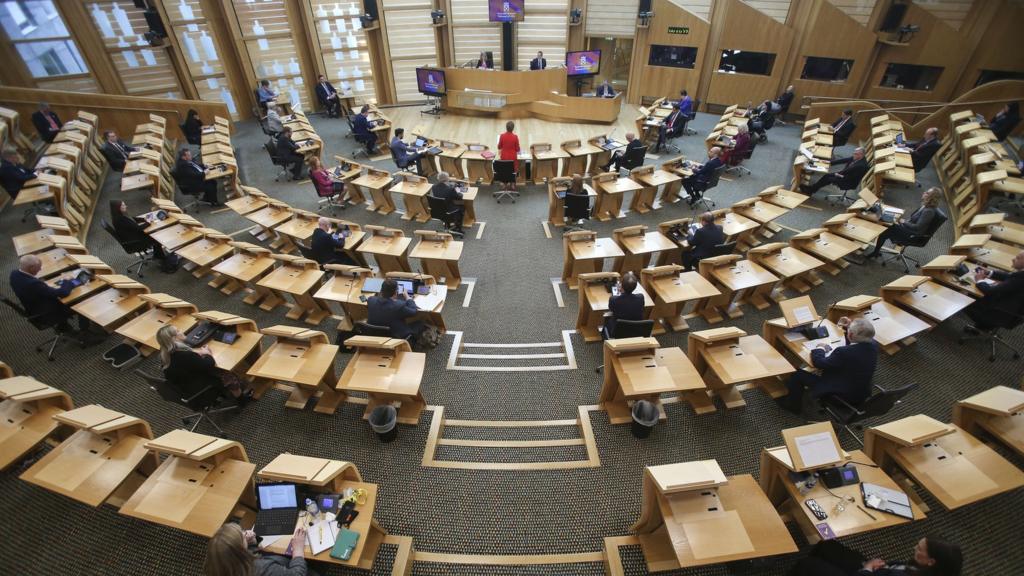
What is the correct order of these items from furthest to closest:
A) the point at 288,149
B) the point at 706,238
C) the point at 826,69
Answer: the point at 826,69 < the point at 288,149 < the point at 706,238

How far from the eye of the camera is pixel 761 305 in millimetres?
6543

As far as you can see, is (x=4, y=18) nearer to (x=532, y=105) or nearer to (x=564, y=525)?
(x=532, y=105)

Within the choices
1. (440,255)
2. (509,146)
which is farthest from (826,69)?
(440,255)

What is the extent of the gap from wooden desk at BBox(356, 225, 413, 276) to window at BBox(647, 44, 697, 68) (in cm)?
1396

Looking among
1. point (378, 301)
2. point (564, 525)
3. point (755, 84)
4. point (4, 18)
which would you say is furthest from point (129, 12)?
point (755, 84)

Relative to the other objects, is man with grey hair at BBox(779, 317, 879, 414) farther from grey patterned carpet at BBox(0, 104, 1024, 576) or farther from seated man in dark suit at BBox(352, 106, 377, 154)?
seated man in dark suit at BBox(352, 106, 377, 154)

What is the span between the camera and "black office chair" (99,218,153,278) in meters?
7.07

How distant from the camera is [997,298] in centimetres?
521

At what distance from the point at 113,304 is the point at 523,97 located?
43.6ft

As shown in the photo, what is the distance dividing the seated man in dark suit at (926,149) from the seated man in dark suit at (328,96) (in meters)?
16.8

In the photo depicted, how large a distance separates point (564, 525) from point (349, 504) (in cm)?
191

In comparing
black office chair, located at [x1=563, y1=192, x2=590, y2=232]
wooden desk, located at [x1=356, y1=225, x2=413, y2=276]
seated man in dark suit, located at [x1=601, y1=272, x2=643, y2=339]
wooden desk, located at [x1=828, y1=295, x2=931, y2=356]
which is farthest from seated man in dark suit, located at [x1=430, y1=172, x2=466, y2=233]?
wooden desk, located at [x1=828, y1=295, x2=931, y2=356]

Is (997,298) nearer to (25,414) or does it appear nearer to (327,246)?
(327,246)

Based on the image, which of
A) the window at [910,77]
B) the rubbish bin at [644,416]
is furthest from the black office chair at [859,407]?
the window at [910,77]
